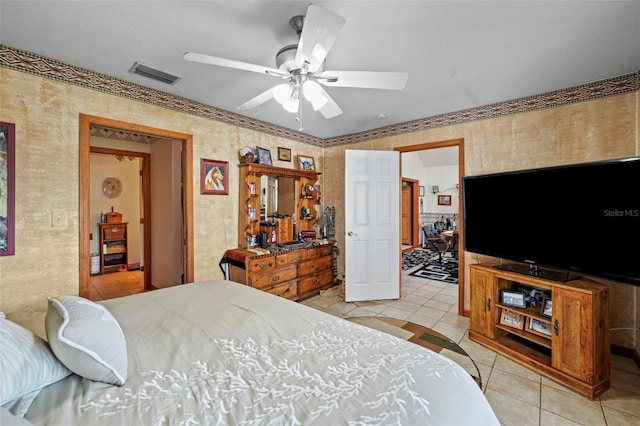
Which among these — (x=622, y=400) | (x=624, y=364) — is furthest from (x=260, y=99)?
(x=624, y=364)

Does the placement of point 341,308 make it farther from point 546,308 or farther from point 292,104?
point 292,104

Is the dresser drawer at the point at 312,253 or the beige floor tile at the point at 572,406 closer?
the beige floor tile at the point at 572,406

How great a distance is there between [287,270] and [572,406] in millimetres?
2778

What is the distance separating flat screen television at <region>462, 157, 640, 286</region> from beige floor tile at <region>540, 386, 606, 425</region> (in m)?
0.84

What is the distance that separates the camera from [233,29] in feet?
5.82

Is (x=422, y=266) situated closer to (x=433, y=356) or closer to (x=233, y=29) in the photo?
(x=433, y=356)

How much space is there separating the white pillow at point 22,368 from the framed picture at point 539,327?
304 cm

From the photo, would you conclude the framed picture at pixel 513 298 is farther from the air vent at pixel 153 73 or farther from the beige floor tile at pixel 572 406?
the air vent at pixel 153 73

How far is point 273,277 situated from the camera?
3.37 m

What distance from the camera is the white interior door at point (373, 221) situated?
12.5 ft

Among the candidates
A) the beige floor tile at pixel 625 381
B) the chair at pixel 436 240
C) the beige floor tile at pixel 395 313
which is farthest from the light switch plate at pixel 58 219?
the chair at pixel 436 240

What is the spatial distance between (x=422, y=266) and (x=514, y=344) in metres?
3.46

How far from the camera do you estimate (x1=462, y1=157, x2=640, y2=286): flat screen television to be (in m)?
1.91

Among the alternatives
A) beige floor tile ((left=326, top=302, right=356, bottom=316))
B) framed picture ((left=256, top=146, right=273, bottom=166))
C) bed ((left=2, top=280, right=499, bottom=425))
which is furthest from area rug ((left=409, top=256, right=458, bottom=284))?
bed ((left=2, top=280, right=499, bottom=425))
